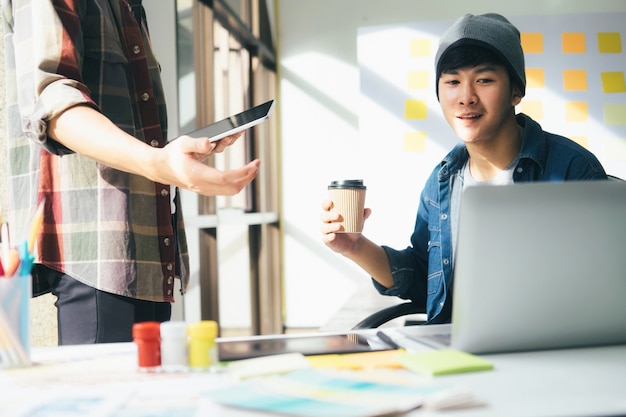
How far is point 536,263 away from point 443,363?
7.8 inches

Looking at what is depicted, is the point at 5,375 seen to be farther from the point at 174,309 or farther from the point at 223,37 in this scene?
the point at 223,37

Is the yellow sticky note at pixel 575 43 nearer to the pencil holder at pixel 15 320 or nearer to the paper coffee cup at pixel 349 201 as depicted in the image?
the paper coffee cup at pixel 349 201

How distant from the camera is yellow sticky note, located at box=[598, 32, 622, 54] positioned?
4355mm

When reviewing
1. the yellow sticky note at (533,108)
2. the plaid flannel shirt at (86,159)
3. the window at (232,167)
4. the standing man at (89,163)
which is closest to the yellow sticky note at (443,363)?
the standing man at (89,163)

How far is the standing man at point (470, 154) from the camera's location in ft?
5.73

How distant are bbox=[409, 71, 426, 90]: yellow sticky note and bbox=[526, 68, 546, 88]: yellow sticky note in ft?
2.10

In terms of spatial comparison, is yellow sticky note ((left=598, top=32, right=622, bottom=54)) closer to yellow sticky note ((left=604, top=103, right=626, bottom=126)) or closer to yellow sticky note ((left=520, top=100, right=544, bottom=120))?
yellow sticky note ((left=604, top=103, right=626, bottom=126))

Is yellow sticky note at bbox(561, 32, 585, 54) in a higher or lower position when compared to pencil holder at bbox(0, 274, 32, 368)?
higher

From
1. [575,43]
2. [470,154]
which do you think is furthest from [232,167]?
[470,154]

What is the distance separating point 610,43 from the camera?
4367mm

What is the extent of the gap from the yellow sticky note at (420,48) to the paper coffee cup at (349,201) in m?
3.31

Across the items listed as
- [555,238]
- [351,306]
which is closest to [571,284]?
[555,238]

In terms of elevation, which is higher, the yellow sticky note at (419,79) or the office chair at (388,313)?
the yellow sticky note at (419,79)

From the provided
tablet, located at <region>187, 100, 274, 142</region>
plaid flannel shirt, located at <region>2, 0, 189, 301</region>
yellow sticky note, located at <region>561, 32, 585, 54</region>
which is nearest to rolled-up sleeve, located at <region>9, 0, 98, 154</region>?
plaid flannel shirt, located at <region>2, 0, 189, 301</region>
